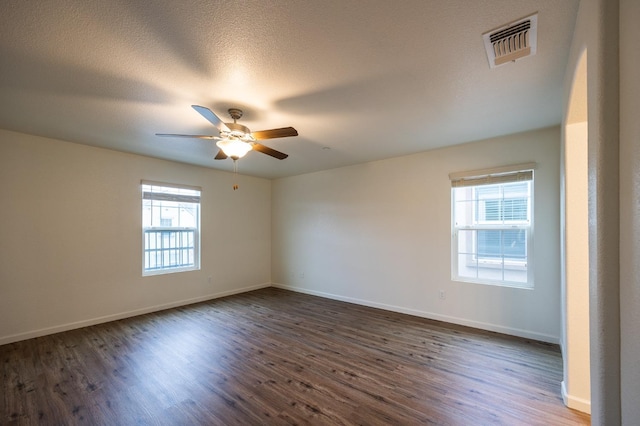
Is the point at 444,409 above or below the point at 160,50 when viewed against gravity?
below

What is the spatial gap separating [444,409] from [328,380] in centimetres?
94

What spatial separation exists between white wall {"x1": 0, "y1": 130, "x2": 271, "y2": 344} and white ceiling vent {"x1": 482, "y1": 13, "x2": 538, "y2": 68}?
4713 millimetres

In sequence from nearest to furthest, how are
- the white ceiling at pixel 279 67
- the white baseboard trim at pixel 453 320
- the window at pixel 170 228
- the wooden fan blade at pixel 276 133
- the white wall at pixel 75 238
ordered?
1. the white ceiling at pixel 279 67
2. the wooden fan blade at pixel 276 133
3. the white baseboard trim at pixel 453 320
4. the white wall at pixel 75 238
5. the window at pixel 170 228

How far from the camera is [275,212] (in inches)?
251

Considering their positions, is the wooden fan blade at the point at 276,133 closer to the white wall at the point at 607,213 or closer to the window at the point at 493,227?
the white wall at the point at 607,213

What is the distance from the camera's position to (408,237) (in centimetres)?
429

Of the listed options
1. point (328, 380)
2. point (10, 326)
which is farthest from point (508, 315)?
point (10, 326)

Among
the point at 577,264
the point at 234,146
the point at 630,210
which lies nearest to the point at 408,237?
the point at 577,264

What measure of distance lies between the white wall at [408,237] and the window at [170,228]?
1.85 meters

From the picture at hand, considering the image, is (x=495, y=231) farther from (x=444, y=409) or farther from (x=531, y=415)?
(x=444, y=409)

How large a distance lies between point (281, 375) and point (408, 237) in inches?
106

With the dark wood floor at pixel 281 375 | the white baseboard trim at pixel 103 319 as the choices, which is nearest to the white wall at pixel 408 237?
the dark wood floor at pixel 281 375

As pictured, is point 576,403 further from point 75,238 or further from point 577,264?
point 75,238

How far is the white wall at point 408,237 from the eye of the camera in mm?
3252
